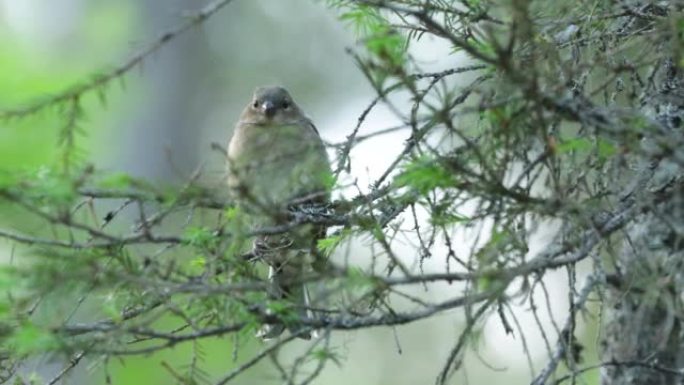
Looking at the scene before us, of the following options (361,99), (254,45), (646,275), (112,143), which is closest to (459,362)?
(646,275)

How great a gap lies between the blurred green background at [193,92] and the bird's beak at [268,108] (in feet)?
7.61

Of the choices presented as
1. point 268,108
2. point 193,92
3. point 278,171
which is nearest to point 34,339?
point 278,171

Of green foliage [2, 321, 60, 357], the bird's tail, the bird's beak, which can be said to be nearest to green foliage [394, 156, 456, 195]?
the bird's tail

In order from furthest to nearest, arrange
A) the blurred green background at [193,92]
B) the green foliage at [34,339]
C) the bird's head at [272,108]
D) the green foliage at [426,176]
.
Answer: the blurred green background at [193,92], the bird's head at [272,108], the green foliage at [426,176], the green foliage at [34,339]

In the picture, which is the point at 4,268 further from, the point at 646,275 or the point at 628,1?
the point at 628,1

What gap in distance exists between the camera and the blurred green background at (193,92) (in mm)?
10938

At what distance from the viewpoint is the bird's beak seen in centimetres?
673

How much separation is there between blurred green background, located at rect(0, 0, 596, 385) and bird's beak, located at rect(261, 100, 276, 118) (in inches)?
91.3

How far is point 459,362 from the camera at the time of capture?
329 centimetres

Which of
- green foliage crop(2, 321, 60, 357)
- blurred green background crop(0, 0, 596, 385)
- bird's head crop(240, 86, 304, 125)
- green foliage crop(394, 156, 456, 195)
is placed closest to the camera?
green foliage crop(2, 321, 60, 357)

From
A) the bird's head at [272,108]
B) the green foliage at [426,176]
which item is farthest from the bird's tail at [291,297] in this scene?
the bird's head at [272,108]

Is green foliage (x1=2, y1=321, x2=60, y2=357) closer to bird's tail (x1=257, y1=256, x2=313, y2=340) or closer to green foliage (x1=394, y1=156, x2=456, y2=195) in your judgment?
bird's tail (x1=257, y1=256, x2=313, y2=340)

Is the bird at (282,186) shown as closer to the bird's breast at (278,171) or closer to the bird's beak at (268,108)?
the bird's breast at (278,171)

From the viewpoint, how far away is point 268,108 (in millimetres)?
6758
